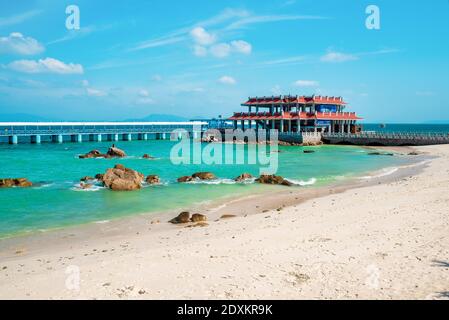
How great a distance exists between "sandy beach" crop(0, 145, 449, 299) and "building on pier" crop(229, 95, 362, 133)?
172 feet

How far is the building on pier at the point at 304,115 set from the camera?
67.7 meters

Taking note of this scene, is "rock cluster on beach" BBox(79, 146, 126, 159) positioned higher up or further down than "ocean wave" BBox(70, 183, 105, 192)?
higher up

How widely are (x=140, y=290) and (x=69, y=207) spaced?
12425 mm

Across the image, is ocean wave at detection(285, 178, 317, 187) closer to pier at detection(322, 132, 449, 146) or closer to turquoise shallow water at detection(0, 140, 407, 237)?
turquoise shallow water at detection(0, 140, 407, 237)

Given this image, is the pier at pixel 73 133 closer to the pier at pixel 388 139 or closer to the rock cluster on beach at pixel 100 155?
the rock cluster on beach at pixel 100 155

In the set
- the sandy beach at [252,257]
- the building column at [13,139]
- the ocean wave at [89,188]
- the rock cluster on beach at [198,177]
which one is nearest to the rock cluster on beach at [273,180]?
the rock cluster on beach at [198,177]

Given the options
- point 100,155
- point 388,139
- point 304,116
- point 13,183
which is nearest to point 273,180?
point 13,183

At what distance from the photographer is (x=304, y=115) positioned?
67688mm

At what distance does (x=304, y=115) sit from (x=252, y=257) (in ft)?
197

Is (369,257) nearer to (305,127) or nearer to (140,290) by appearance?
(140,290)

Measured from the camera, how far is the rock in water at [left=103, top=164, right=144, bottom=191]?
941 inches

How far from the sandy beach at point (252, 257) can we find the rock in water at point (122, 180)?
7919 mm

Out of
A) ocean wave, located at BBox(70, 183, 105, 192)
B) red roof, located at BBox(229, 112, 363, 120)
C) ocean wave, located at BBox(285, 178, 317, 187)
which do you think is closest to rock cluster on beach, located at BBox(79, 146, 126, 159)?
ocean wave, located at BBox(70, 183, 105, 192)
